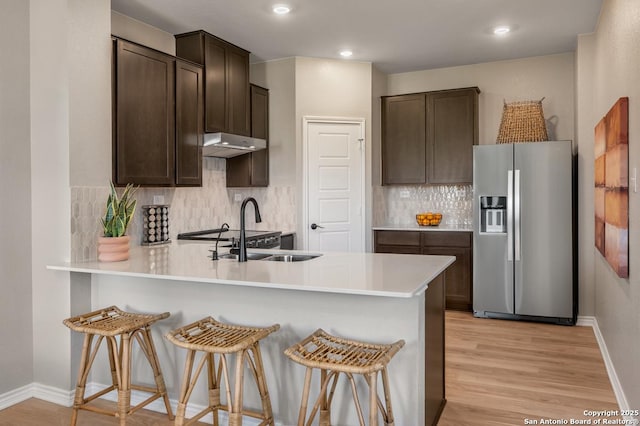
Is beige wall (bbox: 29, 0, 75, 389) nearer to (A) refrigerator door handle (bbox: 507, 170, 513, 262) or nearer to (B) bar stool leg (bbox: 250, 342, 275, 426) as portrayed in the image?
(B) bar stool leg (bbox: 250, 342, 275, 426)

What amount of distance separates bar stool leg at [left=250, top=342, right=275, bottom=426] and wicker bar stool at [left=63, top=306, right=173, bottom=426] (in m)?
0.64

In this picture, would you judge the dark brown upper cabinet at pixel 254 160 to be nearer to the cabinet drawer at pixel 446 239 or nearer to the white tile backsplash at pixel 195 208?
the white tile backsplash at pixel 195 208

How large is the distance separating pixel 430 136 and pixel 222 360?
4.02m

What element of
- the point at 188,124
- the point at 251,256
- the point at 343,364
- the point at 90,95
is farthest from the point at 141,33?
the point at 343,364

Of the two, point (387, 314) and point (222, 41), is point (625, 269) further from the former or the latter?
point (222, 41)

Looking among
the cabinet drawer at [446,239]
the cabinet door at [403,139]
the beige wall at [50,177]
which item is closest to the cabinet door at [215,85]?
the beige wall at [50,177]

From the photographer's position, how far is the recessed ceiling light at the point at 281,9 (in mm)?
3826

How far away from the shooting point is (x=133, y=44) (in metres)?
3.41

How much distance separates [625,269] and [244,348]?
6.80 ft

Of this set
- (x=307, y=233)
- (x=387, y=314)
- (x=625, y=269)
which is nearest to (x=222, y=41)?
(x=307, y=233)

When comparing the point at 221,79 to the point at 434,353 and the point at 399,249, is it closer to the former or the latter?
the point at 399,249

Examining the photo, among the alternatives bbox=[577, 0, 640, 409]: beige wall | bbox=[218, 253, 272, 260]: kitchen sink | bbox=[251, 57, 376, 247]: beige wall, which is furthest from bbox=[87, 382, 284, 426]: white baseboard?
bbox=[251, 57, 376, 247]: beige wall

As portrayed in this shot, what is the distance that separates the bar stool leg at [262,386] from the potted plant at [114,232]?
3.86 ft

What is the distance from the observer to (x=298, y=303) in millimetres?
2529
